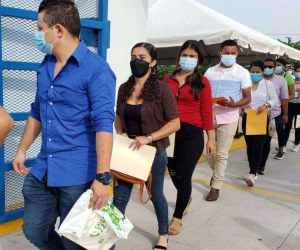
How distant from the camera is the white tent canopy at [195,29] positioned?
26.1ft

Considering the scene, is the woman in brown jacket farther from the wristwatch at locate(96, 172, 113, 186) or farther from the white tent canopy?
the white tent canopy

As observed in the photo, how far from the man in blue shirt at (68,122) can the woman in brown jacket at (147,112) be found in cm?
79

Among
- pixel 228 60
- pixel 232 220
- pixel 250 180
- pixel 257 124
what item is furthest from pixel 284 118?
pixel 232 220

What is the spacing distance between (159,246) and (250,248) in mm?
844

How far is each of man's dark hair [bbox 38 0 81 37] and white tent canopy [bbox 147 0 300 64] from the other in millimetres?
6104

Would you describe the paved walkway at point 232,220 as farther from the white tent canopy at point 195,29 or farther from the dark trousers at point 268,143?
the white tent canopy at point 195,29

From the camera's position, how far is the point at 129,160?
272cm

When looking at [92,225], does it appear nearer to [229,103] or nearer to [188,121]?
[188,121]

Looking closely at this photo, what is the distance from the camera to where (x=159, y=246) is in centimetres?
313

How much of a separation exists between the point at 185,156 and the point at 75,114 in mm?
1614

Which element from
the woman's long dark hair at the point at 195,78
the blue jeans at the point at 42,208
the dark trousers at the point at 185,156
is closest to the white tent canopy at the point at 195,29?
the woman's long dark hair at the point at 195,78

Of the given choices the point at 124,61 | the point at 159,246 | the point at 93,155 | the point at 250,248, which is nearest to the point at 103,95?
the point at 93,155

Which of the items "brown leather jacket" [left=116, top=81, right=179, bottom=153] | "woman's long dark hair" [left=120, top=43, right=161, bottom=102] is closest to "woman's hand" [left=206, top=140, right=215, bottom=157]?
"brown leather jacket" [left=116, top=81, right=179, bottom=153]

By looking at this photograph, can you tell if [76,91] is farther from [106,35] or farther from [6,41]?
[106,35]
